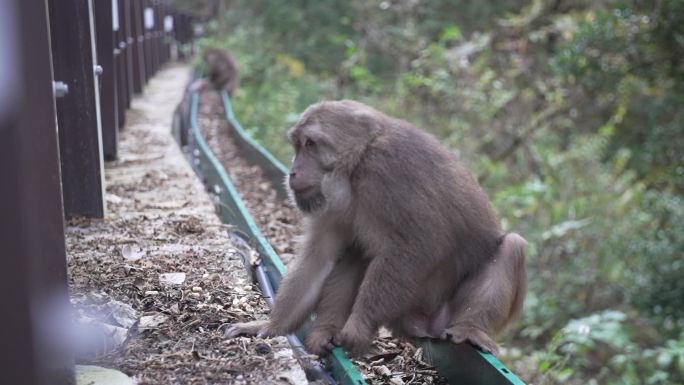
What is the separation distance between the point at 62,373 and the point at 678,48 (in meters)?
9.16

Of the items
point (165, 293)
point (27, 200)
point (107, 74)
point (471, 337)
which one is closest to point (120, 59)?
point (107, 74)

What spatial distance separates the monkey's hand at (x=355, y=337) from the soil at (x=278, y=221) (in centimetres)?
47

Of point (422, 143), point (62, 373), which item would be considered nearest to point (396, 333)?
point (422, 143)

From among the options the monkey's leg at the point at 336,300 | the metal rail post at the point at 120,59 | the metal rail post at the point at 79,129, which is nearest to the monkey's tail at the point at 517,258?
the monkey's leg at the point at 336,300

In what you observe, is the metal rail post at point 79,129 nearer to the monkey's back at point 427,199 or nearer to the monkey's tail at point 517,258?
the monkey's back at point 427,199

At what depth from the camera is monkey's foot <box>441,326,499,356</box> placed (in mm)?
3809

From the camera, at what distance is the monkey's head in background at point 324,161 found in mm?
3984

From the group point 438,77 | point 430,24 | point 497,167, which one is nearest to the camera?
point 497,167

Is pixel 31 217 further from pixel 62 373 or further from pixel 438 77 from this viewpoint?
pixel 438 77

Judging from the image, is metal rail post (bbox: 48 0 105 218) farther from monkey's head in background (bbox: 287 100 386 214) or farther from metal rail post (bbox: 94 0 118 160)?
monkey's head in background (bbox: 287 100 386 214)

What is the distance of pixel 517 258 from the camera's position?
4188 millimetres

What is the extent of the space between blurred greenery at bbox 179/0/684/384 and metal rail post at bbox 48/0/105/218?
3.46 metres

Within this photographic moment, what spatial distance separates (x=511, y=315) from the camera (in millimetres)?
4328

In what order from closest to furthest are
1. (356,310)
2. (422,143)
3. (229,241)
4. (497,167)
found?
(356,310) → (422,143) → (229,241) → (497,167)
